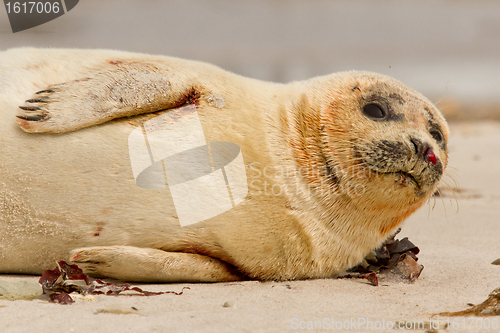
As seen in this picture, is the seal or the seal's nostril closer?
the seal

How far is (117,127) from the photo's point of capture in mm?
3307

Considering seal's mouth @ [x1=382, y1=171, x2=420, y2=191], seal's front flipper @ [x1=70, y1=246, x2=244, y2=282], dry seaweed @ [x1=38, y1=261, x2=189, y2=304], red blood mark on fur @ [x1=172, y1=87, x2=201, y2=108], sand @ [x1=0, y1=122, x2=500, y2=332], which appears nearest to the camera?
sand @ [x1=0, y1=122, x2=500, y2=332]

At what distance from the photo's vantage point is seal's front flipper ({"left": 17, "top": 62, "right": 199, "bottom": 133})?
3.21 m

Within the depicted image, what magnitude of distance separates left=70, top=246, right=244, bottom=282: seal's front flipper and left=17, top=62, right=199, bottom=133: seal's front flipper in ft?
2.38

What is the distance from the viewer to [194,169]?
131 inches

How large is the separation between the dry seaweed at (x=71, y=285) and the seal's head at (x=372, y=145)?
3.82 feet

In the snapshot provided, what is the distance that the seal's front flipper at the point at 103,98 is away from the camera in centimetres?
321

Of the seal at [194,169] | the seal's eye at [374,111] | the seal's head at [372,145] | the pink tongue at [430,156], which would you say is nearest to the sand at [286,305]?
the seal at [194,169]

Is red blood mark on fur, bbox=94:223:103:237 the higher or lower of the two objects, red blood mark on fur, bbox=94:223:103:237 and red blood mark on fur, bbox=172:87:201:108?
the lower

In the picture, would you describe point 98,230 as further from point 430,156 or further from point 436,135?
point 436,135

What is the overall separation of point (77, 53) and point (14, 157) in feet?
3.20

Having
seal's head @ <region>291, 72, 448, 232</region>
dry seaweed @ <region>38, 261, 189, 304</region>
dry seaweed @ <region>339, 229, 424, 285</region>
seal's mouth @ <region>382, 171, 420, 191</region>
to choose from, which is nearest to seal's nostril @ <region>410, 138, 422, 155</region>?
seal's head @ <region>291, 72, 448, 232</region>

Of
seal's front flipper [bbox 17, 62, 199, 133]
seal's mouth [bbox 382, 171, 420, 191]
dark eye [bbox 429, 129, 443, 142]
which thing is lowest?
seal's mouth [bbox 382, 171, 420, 191]

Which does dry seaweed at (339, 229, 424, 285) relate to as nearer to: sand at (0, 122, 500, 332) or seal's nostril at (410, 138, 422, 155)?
sand at (0, 122, 500, 332)
